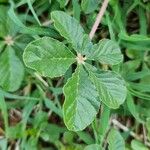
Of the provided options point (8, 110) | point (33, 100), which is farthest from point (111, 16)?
point (8, 110)

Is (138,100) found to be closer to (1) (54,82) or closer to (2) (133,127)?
(2) (133,127)

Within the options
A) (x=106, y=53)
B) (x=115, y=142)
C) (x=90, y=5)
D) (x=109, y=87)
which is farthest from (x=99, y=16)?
(x=115, y=142)

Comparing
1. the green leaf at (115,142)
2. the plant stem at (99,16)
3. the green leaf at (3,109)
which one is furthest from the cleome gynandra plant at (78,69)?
the green leaf at (3,109)

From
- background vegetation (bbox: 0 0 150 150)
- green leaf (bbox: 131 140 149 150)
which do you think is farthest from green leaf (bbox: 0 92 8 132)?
green leaf (bbox: 131 140 149 150)

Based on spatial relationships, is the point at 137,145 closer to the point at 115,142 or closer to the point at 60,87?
the point at 115,142

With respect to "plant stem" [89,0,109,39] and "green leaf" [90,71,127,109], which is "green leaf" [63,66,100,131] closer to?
"green leaf" [90,71,127,109]
